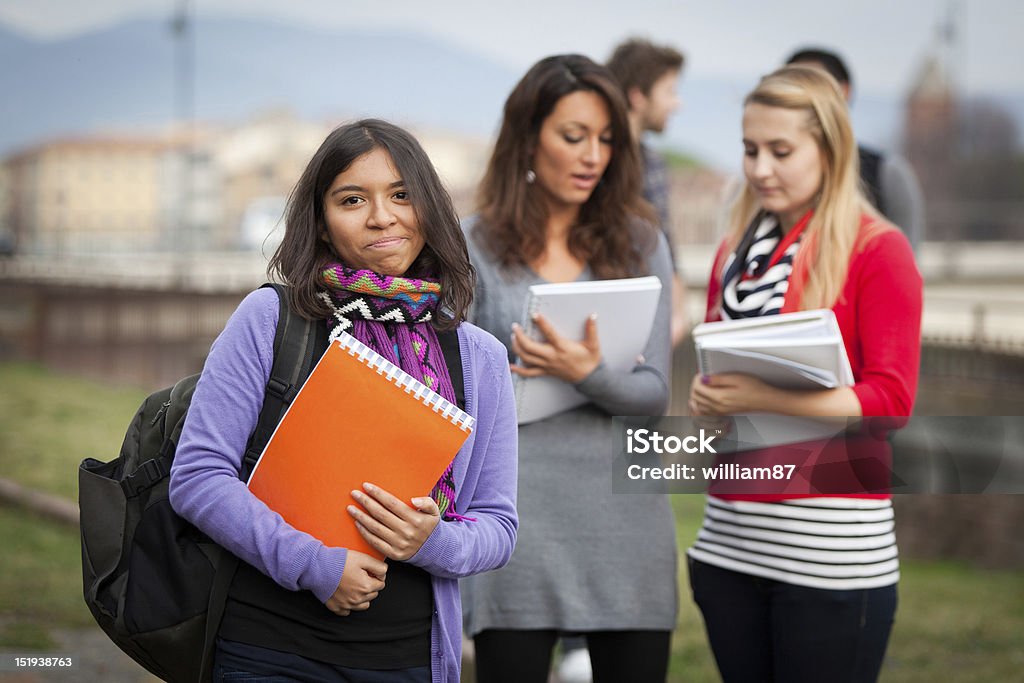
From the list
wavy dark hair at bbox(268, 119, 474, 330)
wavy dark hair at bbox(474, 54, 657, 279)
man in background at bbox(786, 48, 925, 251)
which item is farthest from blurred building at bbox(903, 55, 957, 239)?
wavy dark hair at bbox(268, 119, 474, 330)

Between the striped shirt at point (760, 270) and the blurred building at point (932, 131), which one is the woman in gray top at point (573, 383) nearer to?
the striped shirt at point (760, 270)

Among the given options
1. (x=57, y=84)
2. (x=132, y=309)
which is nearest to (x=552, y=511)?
(x=132, y=309)

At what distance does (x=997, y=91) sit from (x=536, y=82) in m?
45.5

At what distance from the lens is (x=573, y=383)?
2.53 metres

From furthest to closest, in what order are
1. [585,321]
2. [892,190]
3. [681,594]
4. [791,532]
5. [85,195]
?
[85,195]
[681,594]
[892,190]
[585,321]
[791,532]

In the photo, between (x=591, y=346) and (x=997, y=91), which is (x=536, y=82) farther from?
(x=997, y=91)

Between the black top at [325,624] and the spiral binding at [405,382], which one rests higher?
the spiral binding at [405,382]

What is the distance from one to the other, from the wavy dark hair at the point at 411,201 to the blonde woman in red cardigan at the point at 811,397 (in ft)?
2.48

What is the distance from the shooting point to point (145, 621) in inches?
65.3

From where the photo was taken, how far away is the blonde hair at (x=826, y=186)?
2.33m

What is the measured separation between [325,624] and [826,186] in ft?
4.53

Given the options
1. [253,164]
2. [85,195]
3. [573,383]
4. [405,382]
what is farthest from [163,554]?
[253,164]

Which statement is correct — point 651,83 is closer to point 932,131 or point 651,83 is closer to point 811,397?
point 811,397

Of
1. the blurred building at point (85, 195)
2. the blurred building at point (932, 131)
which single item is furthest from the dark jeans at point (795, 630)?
the blurred building at point (932, 131)
